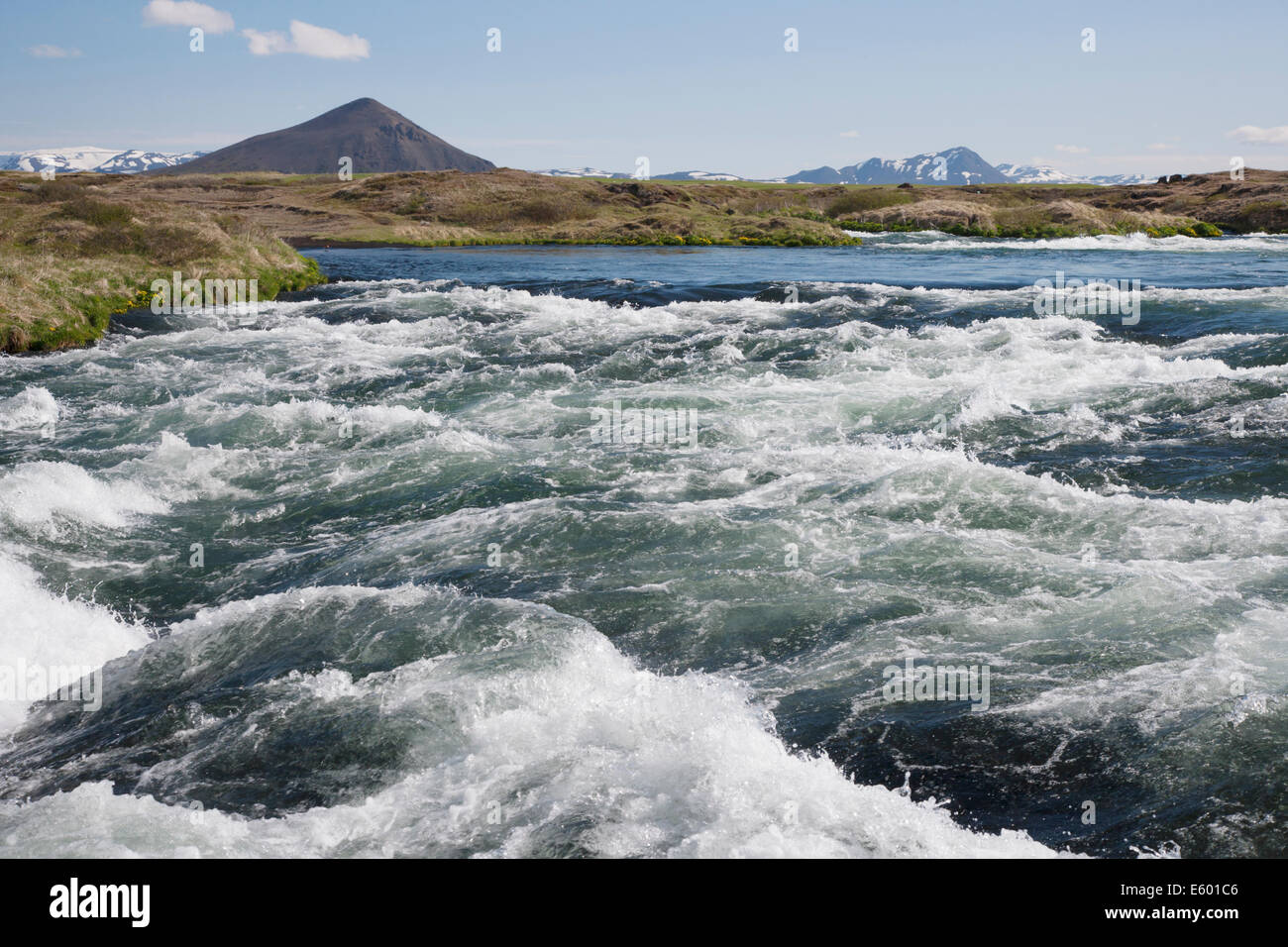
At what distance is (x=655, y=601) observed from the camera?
964cm

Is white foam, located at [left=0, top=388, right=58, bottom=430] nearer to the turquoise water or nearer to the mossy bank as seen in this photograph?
the turquoise water

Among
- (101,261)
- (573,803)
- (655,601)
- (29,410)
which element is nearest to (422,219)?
(101,261)

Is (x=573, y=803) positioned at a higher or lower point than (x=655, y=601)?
lower

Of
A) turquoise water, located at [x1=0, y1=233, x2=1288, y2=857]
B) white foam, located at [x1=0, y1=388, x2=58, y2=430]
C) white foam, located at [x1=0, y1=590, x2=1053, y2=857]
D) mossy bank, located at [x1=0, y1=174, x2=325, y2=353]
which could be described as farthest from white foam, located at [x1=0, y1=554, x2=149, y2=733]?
mossy bank, located at [x1=0, y1=174, x2=325, y2=353]

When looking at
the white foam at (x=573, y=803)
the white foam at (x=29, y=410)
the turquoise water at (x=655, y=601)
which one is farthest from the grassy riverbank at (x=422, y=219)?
the white foam at (x=573, y=803)

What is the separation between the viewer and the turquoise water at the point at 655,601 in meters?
6.15

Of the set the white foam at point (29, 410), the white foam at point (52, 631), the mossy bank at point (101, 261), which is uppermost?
the mossy bank at point (101, 261)

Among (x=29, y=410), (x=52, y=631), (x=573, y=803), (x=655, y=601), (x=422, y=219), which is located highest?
(x=422, y=219)

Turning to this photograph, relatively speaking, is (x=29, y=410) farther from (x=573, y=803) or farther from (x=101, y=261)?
(x=573, y=803)

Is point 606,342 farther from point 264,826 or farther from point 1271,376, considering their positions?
point 264,826

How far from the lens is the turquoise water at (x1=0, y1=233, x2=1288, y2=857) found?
615cm

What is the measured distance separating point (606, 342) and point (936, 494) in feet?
44.8

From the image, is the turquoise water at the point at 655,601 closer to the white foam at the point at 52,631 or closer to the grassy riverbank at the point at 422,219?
the white foam at the point at 52,631
